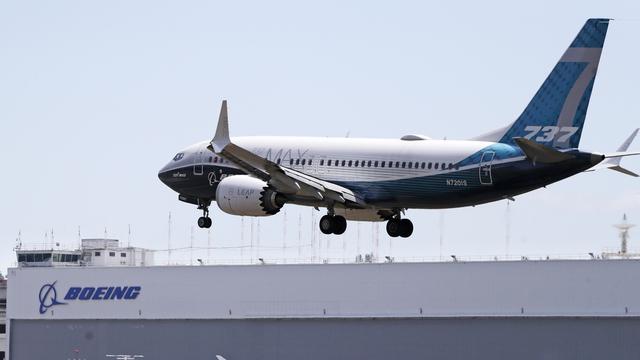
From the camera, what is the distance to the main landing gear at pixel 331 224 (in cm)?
9112

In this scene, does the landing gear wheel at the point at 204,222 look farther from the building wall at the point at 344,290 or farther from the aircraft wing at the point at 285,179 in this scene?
the building wall at the point at 344,290

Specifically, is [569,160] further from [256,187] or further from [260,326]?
[260,326]

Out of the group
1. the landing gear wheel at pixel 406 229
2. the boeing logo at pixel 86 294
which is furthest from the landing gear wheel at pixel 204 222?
the boeing logo at pixel 86 294

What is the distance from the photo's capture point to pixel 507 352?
347ft

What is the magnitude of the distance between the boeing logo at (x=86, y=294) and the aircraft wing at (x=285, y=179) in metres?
34.7

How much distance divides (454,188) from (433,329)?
26.3 metres

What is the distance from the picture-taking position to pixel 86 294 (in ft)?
410

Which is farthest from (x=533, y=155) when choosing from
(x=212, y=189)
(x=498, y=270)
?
(x=498, y=270)

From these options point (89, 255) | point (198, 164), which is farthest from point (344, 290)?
point (89, 255)

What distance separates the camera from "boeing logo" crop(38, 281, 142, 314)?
123750 mm

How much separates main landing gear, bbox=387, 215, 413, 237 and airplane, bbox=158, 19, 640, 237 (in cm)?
6

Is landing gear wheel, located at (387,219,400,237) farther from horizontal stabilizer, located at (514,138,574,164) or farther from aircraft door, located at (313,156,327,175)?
horizontal stabilizer, located at (514,138,574,164)

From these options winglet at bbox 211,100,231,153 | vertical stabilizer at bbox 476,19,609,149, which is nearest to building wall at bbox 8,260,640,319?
vertical stabilizer at bbox 476,19,609,149

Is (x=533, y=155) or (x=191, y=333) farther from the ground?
(x=533, y=155)
